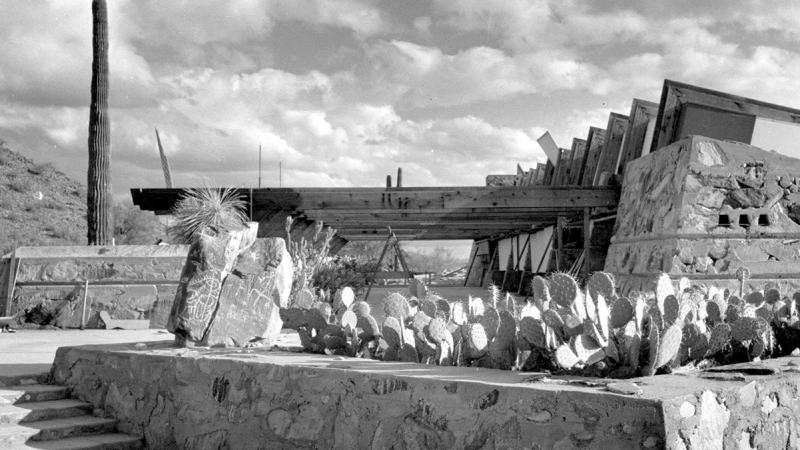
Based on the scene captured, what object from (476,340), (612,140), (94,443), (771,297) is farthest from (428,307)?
(612,140)

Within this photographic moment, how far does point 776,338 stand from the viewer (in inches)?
223

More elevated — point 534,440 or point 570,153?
point 570,153

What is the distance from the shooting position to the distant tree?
29.0 metres

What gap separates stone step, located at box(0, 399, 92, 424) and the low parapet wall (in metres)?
0.18

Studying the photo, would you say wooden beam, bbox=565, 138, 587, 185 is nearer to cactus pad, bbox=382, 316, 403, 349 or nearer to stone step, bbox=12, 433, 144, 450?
cactus pad, bbox=382, 316, 403, 349

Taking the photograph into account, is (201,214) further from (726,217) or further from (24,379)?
(726,217)

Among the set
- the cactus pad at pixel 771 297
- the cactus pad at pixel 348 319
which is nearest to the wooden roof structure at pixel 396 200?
the cactus pad at pixel 771 297

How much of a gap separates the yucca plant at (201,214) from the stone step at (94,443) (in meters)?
5.52

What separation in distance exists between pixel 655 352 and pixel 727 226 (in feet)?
26.5

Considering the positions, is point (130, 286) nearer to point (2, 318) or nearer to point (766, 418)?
point (2, 318)

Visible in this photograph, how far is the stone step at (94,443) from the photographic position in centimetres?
535

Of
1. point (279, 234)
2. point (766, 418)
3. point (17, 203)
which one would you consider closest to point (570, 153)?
point (279, 234)

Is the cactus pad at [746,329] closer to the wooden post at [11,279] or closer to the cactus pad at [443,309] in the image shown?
the cactus pad at [443,309]

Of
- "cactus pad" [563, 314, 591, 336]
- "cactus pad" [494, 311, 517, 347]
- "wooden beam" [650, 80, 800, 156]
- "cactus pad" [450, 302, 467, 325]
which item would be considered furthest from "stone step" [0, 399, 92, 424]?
"wooden beam" [650, 80, 800, 156]
